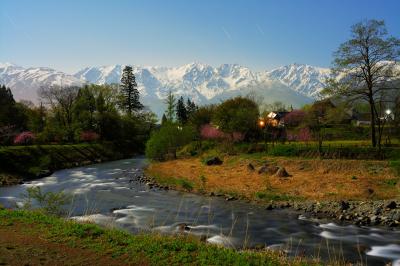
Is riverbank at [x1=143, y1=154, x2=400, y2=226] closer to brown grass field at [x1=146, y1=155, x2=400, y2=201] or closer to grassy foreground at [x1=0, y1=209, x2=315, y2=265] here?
brown grass field at [x1=146, y1=155, x2=400, y2=201]

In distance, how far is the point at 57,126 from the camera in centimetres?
7844

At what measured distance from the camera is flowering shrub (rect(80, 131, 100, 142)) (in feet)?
254

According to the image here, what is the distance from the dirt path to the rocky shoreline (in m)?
15.9

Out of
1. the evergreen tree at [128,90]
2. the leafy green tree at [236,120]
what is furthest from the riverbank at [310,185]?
the evergreen tree at [128,90]

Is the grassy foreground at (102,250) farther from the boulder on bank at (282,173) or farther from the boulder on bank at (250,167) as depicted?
the boulder on bank at (250,167)

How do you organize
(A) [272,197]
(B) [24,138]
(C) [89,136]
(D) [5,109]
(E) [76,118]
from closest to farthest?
1. (A) [272,197]
2. (B) [24,138]
3. (D) [5,109]
4. (C) [89,136]
5. (E) [76,118]

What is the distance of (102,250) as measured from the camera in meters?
12.4

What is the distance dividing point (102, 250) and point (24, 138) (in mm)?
60306

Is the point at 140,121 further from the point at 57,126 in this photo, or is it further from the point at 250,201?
the point at 250,201

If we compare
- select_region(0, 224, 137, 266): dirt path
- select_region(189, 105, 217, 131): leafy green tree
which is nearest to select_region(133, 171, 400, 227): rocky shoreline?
select_region(0, 224, 137, 266): dirt path

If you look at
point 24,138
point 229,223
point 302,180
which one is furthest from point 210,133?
point 229,223

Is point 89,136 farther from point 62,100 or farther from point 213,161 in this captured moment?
point 213,161

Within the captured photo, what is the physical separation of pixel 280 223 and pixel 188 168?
1048 inches

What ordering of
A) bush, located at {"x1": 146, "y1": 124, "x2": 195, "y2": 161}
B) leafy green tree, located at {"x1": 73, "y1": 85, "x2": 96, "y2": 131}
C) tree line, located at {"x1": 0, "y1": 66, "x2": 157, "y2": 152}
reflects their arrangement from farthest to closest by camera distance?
1. leafy green tree, located at {"x1": 73, "y1": 85, "x2": 96, "y2": 131}
2. tree line, located at {"x1": 0, "y1": 66, "x2": 157, "y2": 152}
3. bush, located at {"x1": 146, "y1": 124, "x2": 195, "y2": 161}
